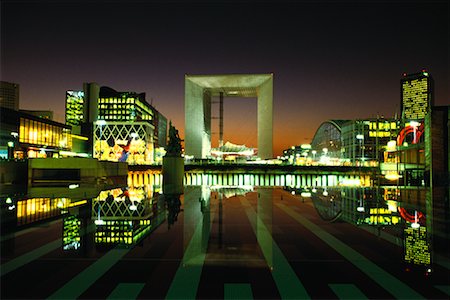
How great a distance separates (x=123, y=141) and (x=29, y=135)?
53.8 meters

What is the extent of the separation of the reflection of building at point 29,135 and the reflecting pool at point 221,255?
52241 mm

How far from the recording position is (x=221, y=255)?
7.09m

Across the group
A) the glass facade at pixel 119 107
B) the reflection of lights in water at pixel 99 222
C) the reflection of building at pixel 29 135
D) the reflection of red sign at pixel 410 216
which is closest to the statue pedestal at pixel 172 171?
the reflection of lights in water at pixel 99 222

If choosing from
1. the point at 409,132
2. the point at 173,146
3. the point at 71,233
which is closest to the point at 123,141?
the point at 409,132

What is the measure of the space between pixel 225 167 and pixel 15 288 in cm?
4544

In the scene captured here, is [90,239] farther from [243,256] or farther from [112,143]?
[112,143]

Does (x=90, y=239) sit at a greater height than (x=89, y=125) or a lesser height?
lesser

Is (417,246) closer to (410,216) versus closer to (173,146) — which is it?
(410,216)

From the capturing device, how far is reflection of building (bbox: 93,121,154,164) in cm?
12000

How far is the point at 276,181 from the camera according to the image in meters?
51.3

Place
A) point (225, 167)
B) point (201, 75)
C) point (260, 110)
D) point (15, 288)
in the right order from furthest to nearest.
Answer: point (260, 110) < point (201, 75) < point (225, 167) < point (15, 288)

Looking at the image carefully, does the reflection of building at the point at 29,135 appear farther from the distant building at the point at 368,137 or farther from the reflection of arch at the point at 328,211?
the distant building at the point at 368,137

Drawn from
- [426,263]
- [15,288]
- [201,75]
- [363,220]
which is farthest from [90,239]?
[201,75]

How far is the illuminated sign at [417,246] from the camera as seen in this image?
267 inches
